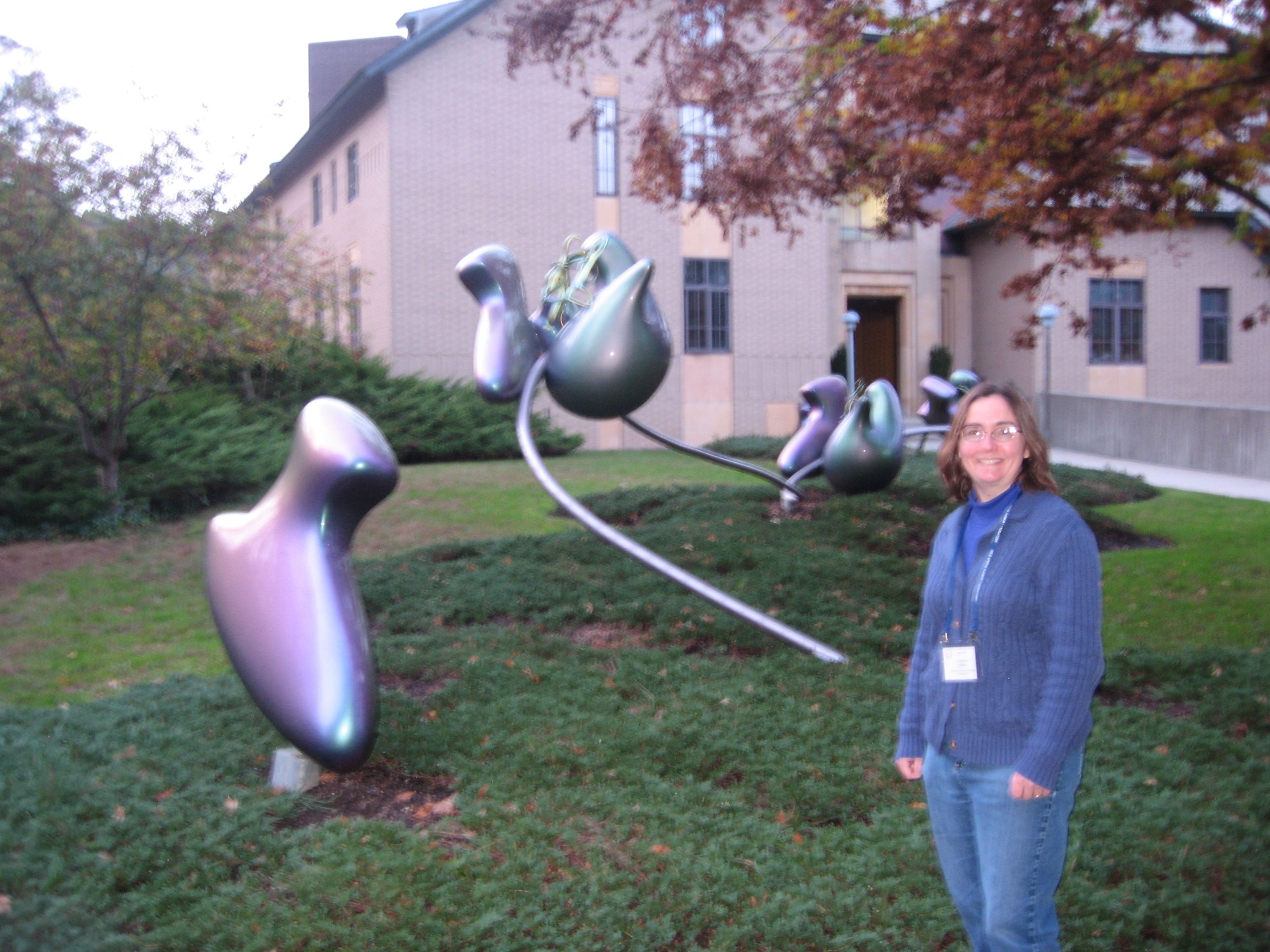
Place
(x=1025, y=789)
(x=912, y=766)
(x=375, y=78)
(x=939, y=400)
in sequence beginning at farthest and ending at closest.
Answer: (x=375, y=78)
(x=939, y=400)
(x=912, y=766)
(x=1025, y=789)

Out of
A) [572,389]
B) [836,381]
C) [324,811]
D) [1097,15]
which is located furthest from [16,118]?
[1097,15]

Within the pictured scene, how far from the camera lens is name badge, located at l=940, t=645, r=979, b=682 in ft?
8.73

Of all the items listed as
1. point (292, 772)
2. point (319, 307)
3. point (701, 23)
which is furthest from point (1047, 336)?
point (292, 772)

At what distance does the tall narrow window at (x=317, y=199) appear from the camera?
26.4m

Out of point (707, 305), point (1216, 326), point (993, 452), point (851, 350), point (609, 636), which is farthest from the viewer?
point (1216, 326)

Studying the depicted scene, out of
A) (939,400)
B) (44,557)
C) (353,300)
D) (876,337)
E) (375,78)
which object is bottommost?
(44,557)

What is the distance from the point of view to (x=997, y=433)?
2.76 meters

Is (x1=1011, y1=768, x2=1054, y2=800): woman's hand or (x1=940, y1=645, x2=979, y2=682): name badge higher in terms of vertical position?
(x1=940, y1=645, x2=979, y2=682): name badge

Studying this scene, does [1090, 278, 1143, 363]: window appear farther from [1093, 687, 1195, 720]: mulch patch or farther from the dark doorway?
[1093, 687, 1195, 720]: mulch patch

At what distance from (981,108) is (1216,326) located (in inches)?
864

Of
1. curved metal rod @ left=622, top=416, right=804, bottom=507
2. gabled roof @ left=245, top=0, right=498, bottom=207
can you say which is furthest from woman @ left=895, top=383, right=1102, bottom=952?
gabled roof @ left=245, top=0, right=498, bottom=207

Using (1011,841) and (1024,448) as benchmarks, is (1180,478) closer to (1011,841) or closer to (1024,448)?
(1024,448)

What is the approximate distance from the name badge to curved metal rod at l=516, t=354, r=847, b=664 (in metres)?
3.94

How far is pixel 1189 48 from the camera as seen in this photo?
16.0m
